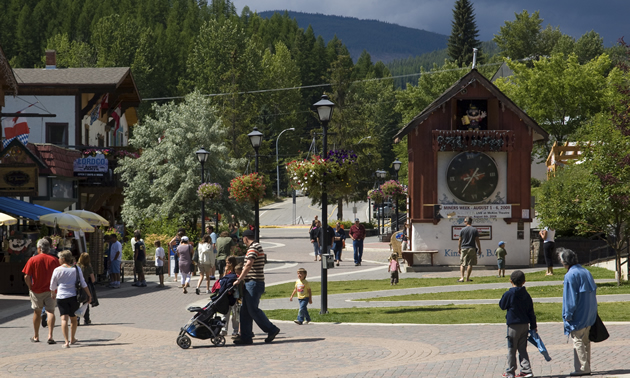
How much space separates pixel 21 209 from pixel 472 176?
1593 cm

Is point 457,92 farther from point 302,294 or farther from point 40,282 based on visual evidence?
point 40,282

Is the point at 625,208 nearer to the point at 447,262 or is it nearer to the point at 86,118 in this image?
the point at 447,262

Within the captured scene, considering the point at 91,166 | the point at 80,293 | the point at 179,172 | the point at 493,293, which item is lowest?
the point at 493,293

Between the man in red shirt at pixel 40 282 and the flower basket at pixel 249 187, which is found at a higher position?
the flower basket at pixel 249 187

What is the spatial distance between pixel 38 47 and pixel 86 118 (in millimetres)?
84590

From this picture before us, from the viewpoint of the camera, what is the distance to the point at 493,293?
19.5 m

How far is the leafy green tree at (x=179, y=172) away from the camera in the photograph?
3825 centimetres

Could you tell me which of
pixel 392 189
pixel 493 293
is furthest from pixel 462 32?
pixel 493 293

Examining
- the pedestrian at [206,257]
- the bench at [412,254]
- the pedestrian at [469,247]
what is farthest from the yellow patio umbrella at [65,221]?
the bench at [412,254]

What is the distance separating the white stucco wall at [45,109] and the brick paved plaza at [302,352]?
877 inches

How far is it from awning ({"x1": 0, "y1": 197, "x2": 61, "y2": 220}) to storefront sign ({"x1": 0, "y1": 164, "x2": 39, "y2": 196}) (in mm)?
330

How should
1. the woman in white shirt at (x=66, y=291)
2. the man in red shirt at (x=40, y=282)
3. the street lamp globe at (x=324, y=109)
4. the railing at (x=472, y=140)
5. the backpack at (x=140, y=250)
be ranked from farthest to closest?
the railing at (x=472, y=140)
the backpack at (x=140, y=250)
the street lamp globe at (x=324, y=109)
the man in red shirt at (x=40, y=282)
the woman in white shirt at (x=66, y=291)

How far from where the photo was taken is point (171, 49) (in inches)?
4424

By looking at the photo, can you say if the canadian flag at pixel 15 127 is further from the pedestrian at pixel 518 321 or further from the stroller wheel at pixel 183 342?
the pedestrian at pixel 518 321
